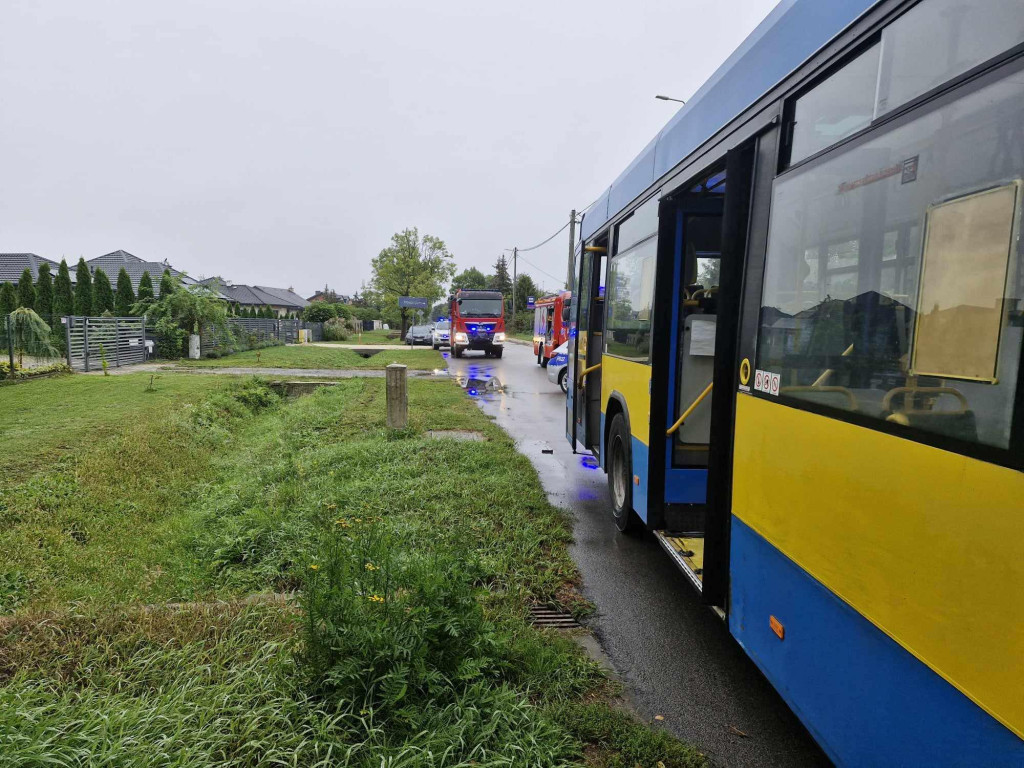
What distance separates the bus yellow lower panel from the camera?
1.41m

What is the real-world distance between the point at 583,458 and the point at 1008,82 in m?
7.47

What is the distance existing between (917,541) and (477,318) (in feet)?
89.2

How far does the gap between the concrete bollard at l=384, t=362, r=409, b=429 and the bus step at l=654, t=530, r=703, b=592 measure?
5.55m

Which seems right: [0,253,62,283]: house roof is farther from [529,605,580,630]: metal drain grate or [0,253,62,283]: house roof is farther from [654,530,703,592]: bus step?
[654,530,703,592]: bus step

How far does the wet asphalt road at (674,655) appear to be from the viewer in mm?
2795

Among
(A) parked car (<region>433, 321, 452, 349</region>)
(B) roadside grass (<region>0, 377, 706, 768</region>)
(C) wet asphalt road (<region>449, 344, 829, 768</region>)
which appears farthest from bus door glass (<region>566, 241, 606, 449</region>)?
(A) parked car (<region>433, 321, 452, 349</region>)

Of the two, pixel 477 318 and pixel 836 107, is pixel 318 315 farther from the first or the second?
pixel 836 107

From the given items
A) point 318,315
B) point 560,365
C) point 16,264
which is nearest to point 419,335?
point 318,315

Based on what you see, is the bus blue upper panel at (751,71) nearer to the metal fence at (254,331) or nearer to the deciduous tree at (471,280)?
the metal fence at (254,331)

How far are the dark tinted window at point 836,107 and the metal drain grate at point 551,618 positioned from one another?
9.59 feet

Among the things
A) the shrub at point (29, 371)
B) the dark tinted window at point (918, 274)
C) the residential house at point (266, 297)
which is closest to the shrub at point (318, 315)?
the residential house at point (266, 297)

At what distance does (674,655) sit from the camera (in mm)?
3520

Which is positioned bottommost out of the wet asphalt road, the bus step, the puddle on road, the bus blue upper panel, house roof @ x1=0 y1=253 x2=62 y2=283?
the puddle on road

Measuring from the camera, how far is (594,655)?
347 centimetres
